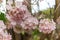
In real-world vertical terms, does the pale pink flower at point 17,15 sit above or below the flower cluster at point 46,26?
above

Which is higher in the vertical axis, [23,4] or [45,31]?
[23,4]

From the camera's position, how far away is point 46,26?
1.94ft

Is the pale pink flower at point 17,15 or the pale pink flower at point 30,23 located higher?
the pale pink flower at point 17,15

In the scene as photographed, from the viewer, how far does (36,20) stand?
0.61m

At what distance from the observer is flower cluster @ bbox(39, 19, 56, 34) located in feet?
1.93

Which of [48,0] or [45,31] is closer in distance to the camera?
[45,31]

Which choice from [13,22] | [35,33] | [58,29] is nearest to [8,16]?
[13,22]

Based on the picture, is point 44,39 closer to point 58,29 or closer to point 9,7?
point 58,29

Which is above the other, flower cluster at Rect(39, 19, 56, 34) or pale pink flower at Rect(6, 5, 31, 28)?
pale pink flower at Rect(6, 5, 31, 28)

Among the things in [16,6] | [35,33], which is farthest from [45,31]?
[16,6]

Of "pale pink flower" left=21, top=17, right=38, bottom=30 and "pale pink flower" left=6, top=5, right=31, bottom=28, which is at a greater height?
"pale pink flower" left=6, top=5, right=31, bottom=28

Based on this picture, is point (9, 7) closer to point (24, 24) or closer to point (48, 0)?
point (24, 24)

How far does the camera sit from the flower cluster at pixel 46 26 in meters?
0.59

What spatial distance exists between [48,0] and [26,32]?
23cm
